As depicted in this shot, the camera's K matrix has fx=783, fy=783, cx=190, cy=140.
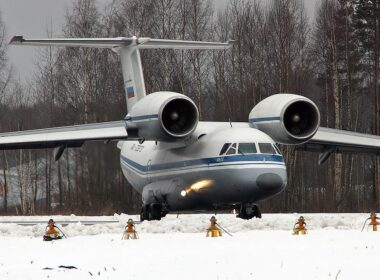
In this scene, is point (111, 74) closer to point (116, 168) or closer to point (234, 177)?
point (116, 168)

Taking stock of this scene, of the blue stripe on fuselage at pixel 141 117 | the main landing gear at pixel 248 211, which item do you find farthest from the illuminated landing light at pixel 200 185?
the blue stripe on fuselage at pixel 141 117

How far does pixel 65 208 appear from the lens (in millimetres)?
29719

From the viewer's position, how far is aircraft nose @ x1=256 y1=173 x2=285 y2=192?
1878 cm

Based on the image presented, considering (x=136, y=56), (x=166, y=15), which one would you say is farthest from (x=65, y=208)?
(x=166, y=15)

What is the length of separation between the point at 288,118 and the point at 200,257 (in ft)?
33.9

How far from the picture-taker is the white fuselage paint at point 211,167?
19.3 m

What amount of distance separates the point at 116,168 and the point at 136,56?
11.6 feet

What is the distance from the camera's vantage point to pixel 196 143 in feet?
68.7

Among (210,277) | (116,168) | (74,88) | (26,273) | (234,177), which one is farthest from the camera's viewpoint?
(74,88)

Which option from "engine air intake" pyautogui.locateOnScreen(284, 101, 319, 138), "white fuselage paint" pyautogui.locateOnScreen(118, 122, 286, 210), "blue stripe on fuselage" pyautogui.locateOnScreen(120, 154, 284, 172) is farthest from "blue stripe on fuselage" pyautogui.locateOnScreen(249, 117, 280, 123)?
"blue stripe on fuselage" pyautogui.locateOnScreen(120, 154, 284, 172)

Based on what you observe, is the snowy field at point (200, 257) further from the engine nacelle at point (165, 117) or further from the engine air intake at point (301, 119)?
the engine air intake at point (301, 119)

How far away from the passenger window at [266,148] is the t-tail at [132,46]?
5.14 m

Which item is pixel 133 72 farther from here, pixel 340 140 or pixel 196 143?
pixel 340 140

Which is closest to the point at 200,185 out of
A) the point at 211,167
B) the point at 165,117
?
the point at 211,167
